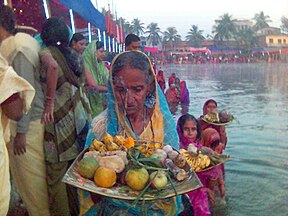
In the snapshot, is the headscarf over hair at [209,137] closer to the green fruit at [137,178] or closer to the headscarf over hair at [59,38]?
the headscarf over hair at [59,38]

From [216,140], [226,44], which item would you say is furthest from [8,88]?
[226,44]

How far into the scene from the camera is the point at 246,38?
9788 cm

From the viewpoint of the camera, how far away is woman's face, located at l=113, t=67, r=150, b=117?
2621 millimetres

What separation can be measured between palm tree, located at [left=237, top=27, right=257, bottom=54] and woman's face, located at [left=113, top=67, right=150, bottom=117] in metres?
88.5

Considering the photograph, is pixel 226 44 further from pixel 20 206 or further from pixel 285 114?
pixel 20 206

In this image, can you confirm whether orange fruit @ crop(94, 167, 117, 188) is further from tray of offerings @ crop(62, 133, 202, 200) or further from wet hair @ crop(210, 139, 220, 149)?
wet hair @ crop(210, 139, 220, 149)

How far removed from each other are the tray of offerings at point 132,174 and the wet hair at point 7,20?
138 centimetres

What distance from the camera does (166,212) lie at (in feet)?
7.97

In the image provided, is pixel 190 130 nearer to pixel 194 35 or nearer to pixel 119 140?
pixel 119 140

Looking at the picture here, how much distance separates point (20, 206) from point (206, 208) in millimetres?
1767

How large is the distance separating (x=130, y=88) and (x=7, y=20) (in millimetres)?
1229

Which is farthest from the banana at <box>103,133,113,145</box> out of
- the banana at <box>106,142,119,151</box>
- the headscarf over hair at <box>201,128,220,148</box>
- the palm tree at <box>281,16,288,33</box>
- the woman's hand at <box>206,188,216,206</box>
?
the palm tree at <box>281,16,288,33</box>

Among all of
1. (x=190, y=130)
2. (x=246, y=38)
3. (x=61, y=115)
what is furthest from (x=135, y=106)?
(x=246, y=38)

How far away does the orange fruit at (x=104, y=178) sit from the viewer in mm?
2104
